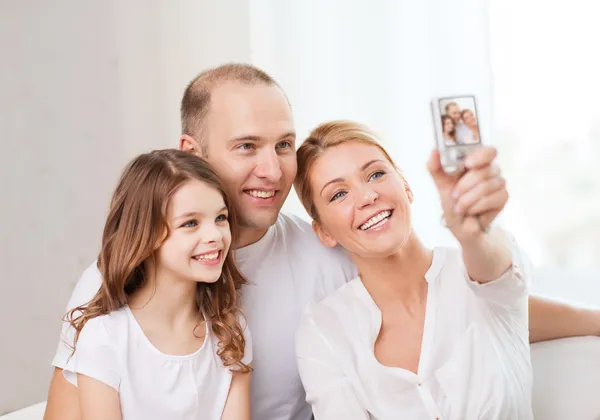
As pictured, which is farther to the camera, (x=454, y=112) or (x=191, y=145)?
(x=191, y=145)

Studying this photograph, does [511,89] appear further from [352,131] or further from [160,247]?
[160,247]

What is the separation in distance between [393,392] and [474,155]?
72 cm

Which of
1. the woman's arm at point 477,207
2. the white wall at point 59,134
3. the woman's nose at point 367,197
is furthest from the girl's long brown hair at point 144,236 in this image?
the white wall at point 59,134

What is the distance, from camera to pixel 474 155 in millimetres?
1439

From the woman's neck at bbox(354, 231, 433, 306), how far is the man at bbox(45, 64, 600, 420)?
25 centimetres

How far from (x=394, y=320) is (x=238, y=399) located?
0.45 m

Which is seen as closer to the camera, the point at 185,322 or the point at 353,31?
the point at 185,322

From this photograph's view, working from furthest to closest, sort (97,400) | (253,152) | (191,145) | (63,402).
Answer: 1. (191,145)
2. (253,152)
3. (63,402)
4. (97,400)

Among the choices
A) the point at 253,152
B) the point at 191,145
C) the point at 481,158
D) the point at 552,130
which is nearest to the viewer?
the point at 481,158

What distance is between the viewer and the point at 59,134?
370 cm

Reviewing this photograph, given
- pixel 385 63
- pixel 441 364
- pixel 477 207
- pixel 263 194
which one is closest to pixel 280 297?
pixel 263 194

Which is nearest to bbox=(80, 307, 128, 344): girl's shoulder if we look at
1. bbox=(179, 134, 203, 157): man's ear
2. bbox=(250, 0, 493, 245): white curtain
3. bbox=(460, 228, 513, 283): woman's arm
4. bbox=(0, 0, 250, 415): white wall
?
bbox=(179, 134, 203, 157): man's ear

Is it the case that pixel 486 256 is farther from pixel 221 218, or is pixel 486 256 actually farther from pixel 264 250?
pixel 264 250

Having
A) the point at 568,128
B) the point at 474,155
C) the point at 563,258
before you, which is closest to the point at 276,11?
the point at 568,128
